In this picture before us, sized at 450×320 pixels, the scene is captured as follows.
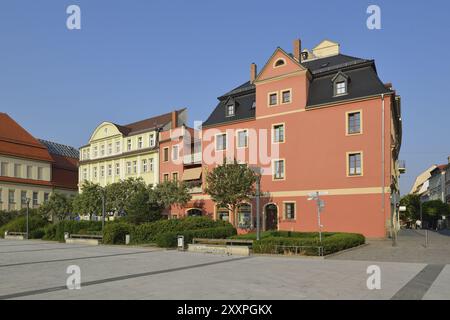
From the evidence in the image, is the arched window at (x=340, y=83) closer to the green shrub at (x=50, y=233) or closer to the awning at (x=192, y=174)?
the awning at (x=192, y=174)

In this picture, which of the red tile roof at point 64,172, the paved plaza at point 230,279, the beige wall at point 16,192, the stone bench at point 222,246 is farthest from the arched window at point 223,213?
the red tile roof at point 64,172

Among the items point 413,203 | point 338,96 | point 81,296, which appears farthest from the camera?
point 413,203

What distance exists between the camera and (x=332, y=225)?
34344mm

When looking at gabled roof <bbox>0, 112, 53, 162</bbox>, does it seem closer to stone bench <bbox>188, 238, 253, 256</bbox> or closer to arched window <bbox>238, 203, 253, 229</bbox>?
arched window <bbox>238, 203, 253, 229</bbox>

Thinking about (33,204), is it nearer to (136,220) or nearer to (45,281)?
(136,220)

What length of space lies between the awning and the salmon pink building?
138cm

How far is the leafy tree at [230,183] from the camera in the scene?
33.7m

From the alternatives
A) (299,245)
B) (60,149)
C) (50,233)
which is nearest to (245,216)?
(50,233)

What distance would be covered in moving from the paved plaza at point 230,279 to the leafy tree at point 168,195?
20.9 metres

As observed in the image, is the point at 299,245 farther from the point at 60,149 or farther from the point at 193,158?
the point at 60,149

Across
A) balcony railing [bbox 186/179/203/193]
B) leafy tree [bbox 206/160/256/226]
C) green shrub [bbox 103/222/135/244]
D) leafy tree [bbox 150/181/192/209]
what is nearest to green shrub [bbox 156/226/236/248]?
green shrub [bbox 103/222/135/244]

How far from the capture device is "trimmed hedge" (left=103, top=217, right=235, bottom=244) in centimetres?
2797
